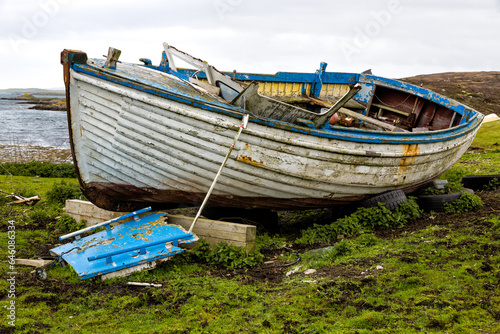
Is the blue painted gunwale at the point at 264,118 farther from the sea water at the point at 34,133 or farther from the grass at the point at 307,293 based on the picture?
the sea water at the point at 34,133

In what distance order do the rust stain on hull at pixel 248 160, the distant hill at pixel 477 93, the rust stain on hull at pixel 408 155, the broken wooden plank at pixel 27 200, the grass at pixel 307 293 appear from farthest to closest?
the distant hill at pixel 477 93 → the broken wooden plank at pixel 27 200 → the rust stain on hull at pixel 408 155 → the rust stain on hull at pixel 248 160 → the grass at pixel 307 293

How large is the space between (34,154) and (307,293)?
18058mm

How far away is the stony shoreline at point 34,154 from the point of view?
706 inches

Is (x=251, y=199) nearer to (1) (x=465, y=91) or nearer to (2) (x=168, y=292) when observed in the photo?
(2) (x=168, y=292)

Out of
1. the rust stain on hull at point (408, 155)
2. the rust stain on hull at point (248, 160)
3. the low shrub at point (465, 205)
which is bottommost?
the low shrub at point (465, 205)

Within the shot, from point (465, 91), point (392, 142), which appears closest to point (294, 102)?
point (392, 142)

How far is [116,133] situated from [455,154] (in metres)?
6.99

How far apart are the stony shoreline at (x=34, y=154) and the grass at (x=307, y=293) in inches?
495

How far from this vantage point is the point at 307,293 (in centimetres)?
473

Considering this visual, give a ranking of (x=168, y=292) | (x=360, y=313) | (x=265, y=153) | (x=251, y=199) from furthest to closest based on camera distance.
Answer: (x=251, y=199)
(x=265, y=153)
(x=168, y=292)
(x=360, y=313)

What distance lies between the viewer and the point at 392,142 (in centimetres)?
725

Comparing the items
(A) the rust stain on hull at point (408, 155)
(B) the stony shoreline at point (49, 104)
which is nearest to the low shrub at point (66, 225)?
(A) the rust stain on hull at point (408, 155)

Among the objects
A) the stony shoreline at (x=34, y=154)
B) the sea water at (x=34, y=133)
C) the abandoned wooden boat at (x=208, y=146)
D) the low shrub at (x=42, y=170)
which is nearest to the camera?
the abandoned wooden boat at (x=208, y=146)

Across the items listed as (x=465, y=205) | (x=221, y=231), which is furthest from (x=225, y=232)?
(x=465, y=205)
